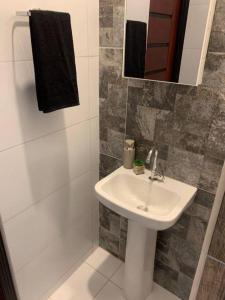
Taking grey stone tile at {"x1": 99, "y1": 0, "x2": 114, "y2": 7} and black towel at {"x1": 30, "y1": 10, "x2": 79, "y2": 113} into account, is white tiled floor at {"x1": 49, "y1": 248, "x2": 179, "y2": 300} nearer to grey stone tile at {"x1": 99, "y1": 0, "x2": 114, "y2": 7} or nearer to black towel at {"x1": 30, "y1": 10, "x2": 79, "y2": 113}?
black towel at {"x1": 30, "y1": 10, "x2": 79, "y2": 113}

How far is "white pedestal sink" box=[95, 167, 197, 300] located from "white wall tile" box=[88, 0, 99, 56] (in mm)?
740

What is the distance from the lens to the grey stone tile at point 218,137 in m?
1.12

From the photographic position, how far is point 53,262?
1632 millimetres

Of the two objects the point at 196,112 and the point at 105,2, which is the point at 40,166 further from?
the point at 105,2

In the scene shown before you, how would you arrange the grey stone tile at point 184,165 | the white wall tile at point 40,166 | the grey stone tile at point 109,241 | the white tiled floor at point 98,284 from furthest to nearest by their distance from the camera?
the grey stone tile at point 109,241 → the white tiled floor at point 98,284 → the grey stone tile at point 184,165 → the white wall tile at point 40,166

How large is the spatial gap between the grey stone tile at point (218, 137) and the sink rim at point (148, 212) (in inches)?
9.8

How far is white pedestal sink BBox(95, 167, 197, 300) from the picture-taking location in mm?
1314

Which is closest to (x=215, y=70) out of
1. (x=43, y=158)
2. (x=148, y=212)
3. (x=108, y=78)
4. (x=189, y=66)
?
(x=189, y=66)

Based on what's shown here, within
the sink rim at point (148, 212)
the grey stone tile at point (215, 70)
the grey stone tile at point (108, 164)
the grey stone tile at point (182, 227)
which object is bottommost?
the grey stone tile at point (182, 227)

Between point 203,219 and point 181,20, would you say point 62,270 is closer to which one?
point 203,219

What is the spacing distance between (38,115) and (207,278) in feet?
3.30

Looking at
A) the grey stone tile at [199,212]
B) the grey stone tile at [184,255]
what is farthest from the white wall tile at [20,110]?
the grey stone tile at [184,255]

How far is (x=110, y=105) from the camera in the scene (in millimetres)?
1519

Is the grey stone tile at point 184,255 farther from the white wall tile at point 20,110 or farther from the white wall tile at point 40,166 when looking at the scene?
the white wall tile at point 20,110
